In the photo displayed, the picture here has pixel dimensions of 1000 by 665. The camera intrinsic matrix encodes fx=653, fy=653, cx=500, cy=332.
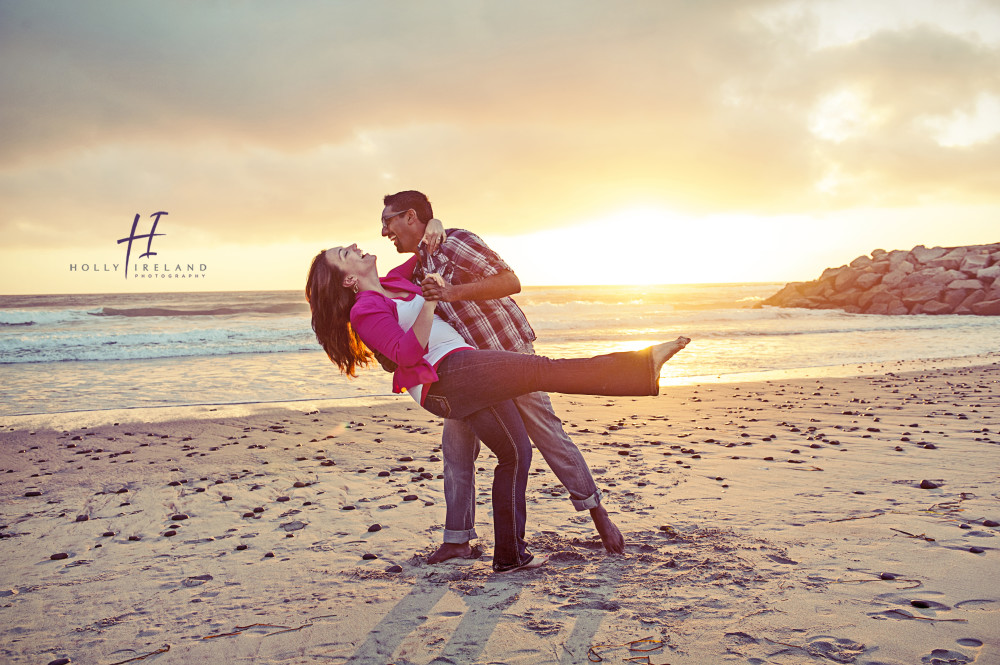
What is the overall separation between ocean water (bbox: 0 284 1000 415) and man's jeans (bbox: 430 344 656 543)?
8.60 metres

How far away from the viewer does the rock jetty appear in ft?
111

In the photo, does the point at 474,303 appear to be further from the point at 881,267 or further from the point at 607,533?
the point at 881,267

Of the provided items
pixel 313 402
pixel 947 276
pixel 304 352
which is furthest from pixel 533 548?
pixel 947 276

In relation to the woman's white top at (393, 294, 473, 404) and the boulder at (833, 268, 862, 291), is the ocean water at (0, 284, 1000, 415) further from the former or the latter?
the woman's white top at (393, 294, 473, 404)

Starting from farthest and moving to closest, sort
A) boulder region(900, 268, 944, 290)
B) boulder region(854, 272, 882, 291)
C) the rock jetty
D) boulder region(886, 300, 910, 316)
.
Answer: boulder region(854, 272, 882, 291), boulder region(900, 268, 944, 290), boulder region(886, 300, 910, 316), the rock jetty

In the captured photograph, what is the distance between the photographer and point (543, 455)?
4141mm

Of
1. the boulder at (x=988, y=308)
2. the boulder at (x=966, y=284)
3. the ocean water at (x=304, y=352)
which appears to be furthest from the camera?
the boulder at (x=966, y=284)

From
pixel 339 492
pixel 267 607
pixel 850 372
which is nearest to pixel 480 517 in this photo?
pixel 339 492

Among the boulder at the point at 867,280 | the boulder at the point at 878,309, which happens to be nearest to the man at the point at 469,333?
the boulder at the point at 878,309

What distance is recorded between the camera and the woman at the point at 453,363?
356cm

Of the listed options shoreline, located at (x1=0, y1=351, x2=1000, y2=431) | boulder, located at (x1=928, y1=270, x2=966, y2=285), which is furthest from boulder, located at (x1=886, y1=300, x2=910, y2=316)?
shoreline, located at (x1=0, y1=351, x2=1000, y2=431)

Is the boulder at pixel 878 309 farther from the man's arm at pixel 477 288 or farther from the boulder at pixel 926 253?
the man's arm at pixel 477 288

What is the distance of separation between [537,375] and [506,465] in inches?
26.6

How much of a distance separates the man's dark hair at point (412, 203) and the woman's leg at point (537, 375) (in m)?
1.05
